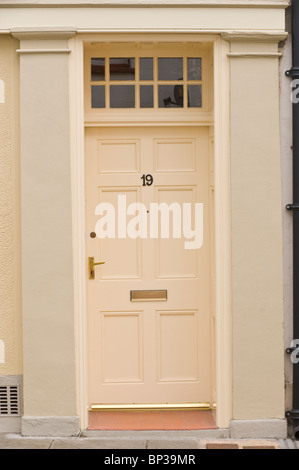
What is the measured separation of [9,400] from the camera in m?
6.19

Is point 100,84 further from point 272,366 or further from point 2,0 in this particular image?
point 272,366

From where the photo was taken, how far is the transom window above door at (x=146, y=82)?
6465mm

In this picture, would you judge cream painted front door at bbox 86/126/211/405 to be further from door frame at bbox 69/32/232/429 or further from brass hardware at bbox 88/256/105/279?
door frame at bbox 69/32/232/429

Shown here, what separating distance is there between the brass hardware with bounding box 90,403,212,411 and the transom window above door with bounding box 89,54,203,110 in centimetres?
280

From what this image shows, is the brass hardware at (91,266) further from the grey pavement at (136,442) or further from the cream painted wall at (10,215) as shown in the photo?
the grey pavement at (136,442)

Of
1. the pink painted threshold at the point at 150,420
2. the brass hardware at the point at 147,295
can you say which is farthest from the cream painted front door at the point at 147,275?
the pink painted threshold at the point at 150,420

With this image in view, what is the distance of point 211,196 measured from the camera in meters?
6.48

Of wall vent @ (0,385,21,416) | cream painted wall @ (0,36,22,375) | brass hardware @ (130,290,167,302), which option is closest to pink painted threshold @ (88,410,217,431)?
wall vent @ (0,385,21,416)

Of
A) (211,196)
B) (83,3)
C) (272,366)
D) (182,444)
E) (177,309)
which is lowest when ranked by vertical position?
(182,444)

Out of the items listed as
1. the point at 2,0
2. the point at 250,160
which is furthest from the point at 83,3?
the point at 250,160

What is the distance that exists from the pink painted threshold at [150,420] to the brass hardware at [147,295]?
1.06 meters

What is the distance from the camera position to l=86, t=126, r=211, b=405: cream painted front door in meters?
6.52

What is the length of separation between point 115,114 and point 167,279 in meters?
1.62

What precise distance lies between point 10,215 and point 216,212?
181cm
